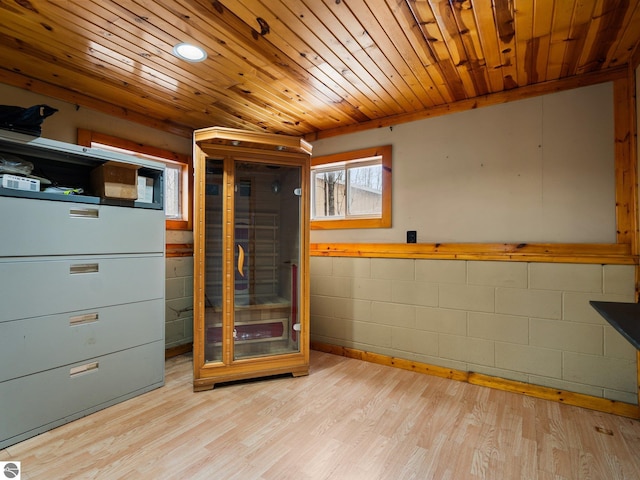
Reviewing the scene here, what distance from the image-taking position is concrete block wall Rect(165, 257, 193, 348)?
2.97 m

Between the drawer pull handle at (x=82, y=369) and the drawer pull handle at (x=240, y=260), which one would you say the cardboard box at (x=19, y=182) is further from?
the drawer pull handle at (x=240, y=260)

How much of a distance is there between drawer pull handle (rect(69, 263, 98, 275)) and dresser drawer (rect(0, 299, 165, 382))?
24cm

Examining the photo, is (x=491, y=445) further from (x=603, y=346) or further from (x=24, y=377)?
(x=24, y=377)

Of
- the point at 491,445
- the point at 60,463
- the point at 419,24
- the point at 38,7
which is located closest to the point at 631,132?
the point at 419,24

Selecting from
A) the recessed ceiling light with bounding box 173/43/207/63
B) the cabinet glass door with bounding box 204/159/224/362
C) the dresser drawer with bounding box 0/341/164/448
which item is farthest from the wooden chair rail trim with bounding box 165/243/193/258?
the recessed ceiling light with bounding box 173/43/207/63

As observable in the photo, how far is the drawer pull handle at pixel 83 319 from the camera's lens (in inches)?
74.6

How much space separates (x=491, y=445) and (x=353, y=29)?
234cm

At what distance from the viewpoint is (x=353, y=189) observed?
126 inches

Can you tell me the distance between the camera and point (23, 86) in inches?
85.2

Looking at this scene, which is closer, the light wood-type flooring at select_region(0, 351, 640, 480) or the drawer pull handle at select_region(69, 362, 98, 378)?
the light wood-type flooring at select_region(0, 351, 640, 480)

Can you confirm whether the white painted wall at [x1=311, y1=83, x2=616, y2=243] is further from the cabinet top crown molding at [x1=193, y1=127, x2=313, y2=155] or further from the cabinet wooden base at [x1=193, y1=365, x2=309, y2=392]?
the cabinet wooden base at [x1=193, y1=365, x2=309, y2=392]

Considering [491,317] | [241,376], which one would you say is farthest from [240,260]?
[491,317]

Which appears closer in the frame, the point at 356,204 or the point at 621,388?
the point at 621,388

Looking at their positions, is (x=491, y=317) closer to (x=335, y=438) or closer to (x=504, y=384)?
(x=504, y=384)
